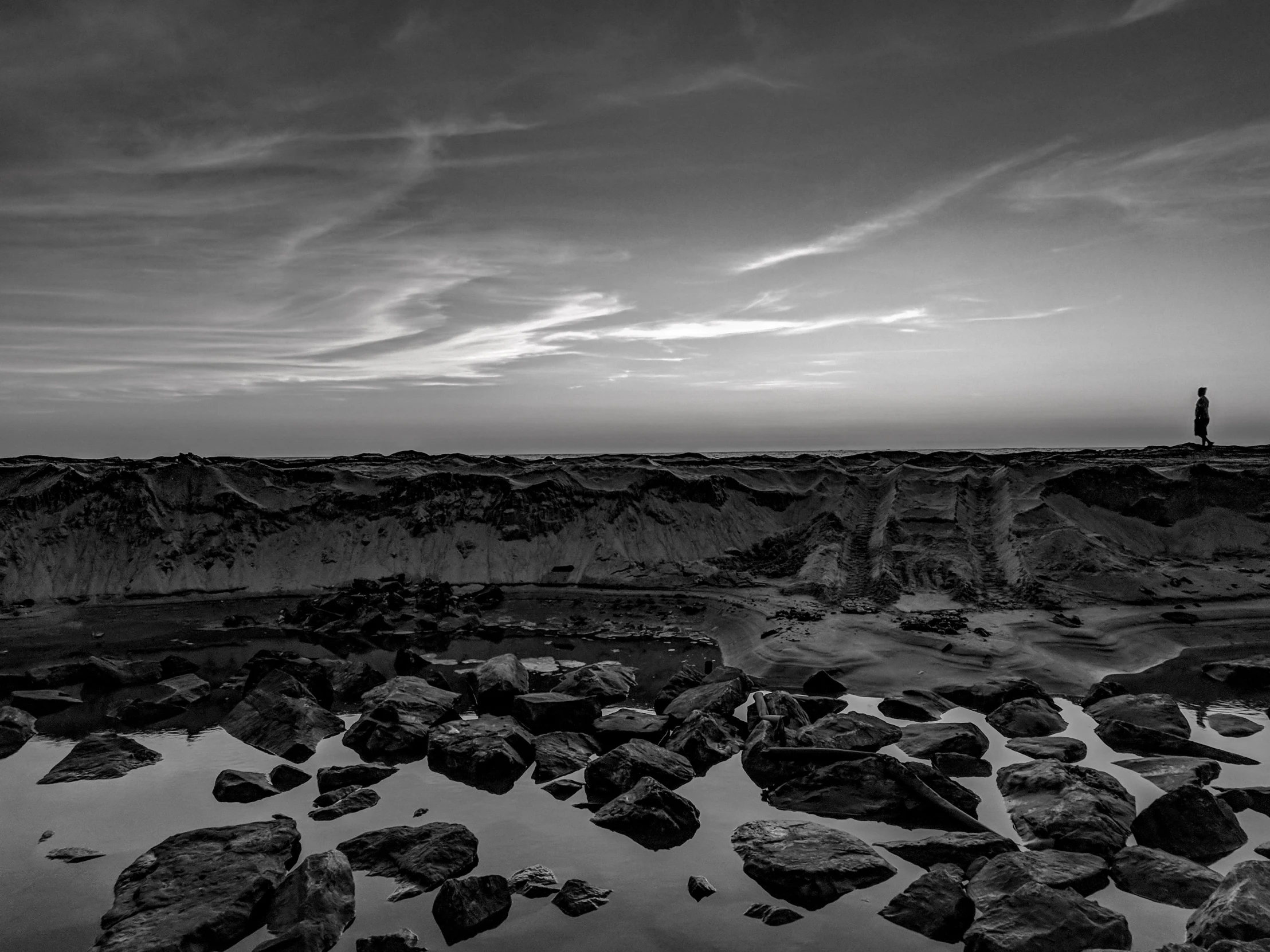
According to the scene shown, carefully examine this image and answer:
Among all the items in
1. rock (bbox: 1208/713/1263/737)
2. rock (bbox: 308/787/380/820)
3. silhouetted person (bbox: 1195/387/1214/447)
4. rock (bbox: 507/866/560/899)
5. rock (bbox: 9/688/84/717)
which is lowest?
rock (bbox: 9/688/84/717)

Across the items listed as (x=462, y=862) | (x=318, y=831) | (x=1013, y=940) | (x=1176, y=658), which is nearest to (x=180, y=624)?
(x=318, y=831)

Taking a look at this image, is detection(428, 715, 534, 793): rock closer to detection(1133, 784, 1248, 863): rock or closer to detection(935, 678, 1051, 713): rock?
detection(935, 678, 1051, 713): rock

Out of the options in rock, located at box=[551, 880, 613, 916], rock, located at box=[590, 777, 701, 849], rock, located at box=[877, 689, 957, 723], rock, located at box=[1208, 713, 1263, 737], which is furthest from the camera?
rock, located at box=[877, 689, 957, 723]

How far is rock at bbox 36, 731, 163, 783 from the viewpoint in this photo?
8.64 m

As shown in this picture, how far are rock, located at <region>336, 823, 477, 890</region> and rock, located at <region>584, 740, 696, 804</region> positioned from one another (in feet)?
5.13

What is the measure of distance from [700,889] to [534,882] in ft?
4.60

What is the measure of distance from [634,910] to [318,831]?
133 inches

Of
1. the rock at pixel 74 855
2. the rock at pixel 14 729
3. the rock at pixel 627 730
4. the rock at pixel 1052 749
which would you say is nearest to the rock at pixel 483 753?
the rock at pixel 627 730

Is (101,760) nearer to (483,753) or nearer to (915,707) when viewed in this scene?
(483,753)

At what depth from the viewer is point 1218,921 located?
491 cm

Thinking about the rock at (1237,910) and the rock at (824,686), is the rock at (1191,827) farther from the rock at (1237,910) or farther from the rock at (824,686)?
the rock at (824,686)

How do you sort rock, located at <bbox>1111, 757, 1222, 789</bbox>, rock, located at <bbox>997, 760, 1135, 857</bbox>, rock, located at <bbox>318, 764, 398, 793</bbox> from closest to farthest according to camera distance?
rock, located at <bbox>997, 760, 1135, 857</bbox>, rock, located at <bbox>1111, 757, 1222, 789</bbox>, rock, located at <bbox>318, 764, 398, 793</bbox>

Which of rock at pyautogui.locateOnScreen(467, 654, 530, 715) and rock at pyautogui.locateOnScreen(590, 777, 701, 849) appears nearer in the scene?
rock at pyautogui.locateOnScreen(590, 777, 701, 849)

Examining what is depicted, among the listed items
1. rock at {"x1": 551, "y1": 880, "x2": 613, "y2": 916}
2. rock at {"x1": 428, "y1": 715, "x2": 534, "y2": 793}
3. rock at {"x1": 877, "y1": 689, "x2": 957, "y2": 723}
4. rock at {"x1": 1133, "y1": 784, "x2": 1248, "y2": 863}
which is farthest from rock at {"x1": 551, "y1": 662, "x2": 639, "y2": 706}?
rock at {"x1": 1133, "y1": 784, "x2": 1248, "y2": 863}
